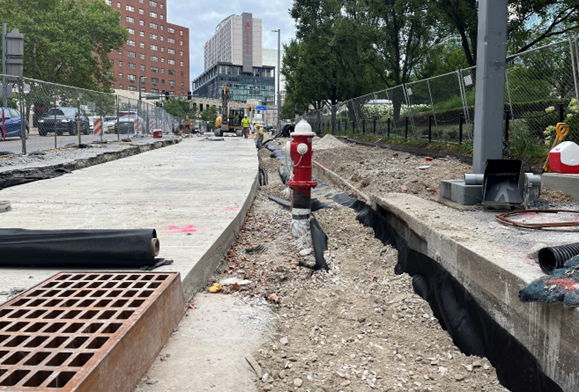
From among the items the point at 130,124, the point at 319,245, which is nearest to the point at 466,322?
the point at 319,245

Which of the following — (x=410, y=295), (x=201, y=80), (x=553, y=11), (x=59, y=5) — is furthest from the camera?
(x=201, y=80)

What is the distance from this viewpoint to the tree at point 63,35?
39938 millimetres

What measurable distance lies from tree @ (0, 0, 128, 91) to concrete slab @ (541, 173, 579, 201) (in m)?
42.4

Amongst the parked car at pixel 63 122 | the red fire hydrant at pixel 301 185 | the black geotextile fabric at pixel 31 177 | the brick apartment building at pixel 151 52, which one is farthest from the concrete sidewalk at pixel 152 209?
the brick apartment building at pixel 151 52

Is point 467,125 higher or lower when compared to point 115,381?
higher

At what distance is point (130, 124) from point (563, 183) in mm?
19019

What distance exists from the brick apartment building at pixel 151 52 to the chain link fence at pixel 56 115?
8353 centimetres

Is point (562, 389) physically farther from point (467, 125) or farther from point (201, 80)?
point (201, 80)

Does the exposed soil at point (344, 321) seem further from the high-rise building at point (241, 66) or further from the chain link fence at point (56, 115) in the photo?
the high-rise building at point (241, 66)

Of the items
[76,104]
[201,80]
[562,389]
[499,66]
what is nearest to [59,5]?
[76,104]

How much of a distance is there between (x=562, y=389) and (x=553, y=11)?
14.0m

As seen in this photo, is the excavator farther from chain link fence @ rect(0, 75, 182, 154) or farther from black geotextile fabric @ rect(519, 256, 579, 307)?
black geotextile fabric @ rect(519, 256, 579, 307)

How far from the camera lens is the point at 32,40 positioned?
39969 millimetres

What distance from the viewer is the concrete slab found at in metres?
5.89
